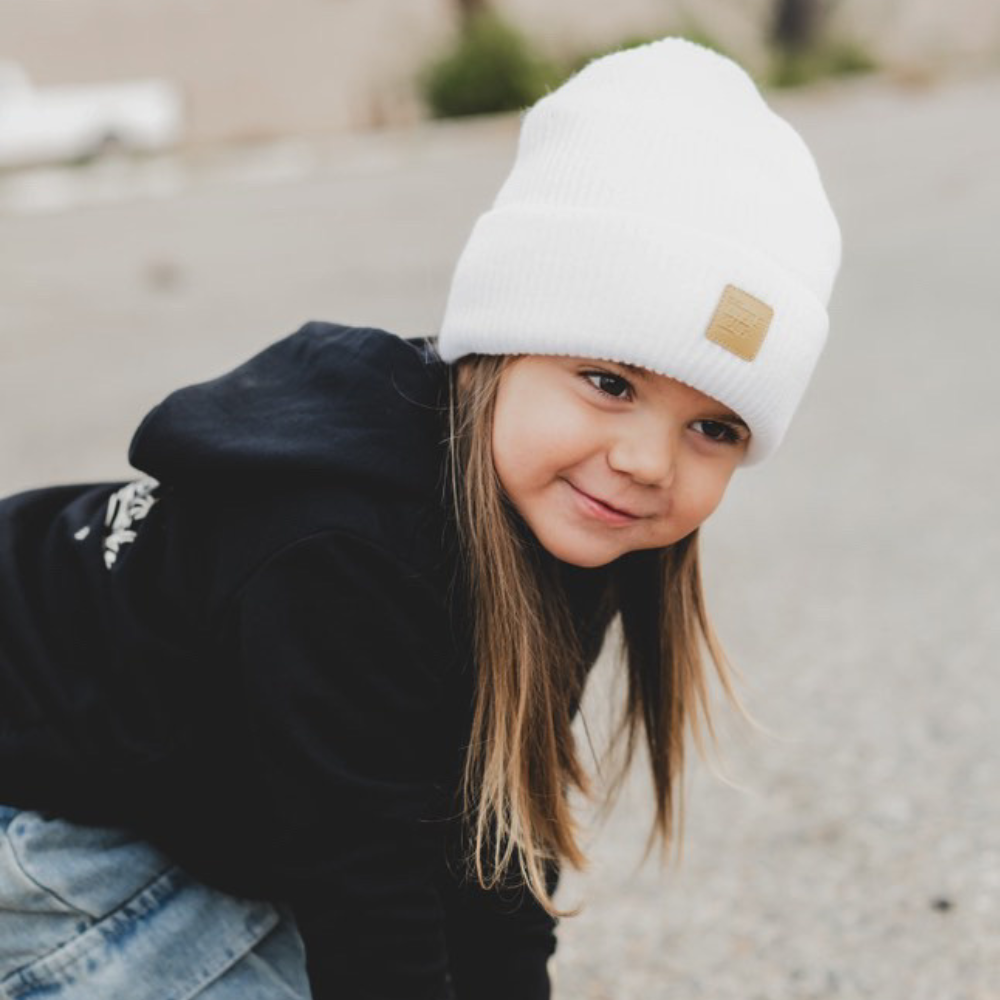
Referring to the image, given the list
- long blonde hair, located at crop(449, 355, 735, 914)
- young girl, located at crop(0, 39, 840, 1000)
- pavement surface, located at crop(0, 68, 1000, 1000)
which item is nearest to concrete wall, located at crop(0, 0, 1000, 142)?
pavement surface, located at crop(0, 68, 1000, 1000)

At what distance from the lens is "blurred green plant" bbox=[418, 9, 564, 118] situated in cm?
1220

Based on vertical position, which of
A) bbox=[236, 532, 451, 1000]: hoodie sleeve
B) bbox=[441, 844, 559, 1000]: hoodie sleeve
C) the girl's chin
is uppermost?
the girl's chin

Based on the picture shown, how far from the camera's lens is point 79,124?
1555 centimetres

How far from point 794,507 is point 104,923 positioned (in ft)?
8.77

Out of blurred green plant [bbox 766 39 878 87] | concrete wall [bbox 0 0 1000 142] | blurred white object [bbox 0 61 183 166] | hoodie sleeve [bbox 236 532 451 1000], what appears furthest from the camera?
concrete wall [bbox 0 0 1000 142]

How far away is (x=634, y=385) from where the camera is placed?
4.39 feet

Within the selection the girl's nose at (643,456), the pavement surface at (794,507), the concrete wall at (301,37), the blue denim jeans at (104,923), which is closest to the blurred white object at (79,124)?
the concrete wall at (301,37)

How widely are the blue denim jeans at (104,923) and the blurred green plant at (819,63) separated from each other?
13.5 m

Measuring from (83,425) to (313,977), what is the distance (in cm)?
350

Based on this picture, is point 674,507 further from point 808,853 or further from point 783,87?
point 783,87

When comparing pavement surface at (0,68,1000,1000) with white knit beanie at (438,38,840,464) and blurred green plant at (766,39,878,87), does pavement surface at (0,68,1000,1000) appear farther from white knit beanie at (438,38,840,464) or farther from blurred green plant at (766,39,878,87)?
blurred green plant at (766,39,878,87)

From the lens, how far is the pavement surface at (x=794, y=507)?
201cm

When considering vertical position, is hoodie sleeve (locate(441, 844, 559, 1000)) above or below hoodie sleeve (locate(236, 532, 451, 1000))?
below

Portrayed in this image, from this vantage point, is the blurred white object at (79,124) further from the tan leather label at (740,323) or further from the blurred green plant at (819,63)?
the tan leather label at (740,323)
